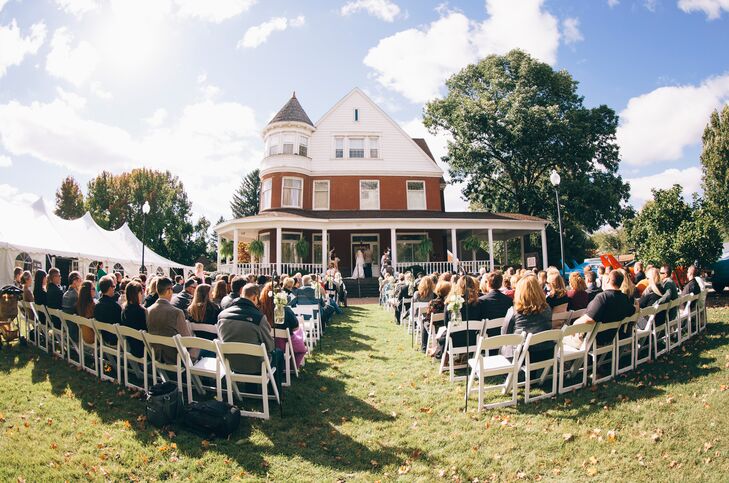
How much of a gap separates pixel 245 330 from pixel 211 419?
43.0 inches

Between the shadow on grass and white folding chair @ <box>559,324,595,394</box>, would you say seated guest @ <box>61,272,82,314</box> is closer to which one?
the shadow on grass

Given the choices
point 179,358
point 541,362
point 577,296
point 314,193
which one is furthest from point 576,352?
point 314,193

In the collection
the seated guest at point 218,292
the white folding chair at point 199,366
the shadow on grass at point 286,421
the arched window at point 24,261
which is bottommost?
the shadow on grass at point 286,421

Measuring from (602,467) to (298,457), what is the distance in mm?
2775

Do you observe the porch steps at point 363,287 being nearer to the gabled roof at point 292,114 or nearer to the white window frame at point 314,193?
the white window frame at point 314,193

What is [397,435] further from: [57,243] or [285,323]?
[57,243]

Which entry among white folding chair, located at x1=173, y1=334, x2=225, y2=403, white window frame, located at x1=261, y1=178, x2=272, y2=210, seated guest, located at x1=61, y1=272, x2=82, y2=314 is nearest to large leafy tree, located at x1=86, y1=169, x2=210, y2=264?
white window frame, located at x1=261, y1=178, x2=272, y2=210

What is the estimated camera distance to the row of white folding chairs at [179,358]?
506 cm

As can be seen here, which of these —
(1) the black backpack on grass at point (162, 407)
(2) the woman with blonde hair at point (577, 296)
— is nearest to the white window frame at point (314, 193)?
(2) the woman with blonde hair at point (577, 296)

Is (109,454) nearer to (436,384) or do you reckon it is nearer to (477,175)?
(436,384)

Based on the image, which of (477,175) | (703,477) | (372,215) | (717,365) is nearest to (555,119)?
(477,175)

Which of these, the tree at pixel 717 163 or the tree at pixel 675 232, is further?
the tree at pixel 717 163

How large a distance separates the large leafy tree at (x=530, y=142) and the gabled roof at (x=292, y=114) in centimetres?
1005

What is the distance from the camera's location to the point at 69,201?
53812 mm
